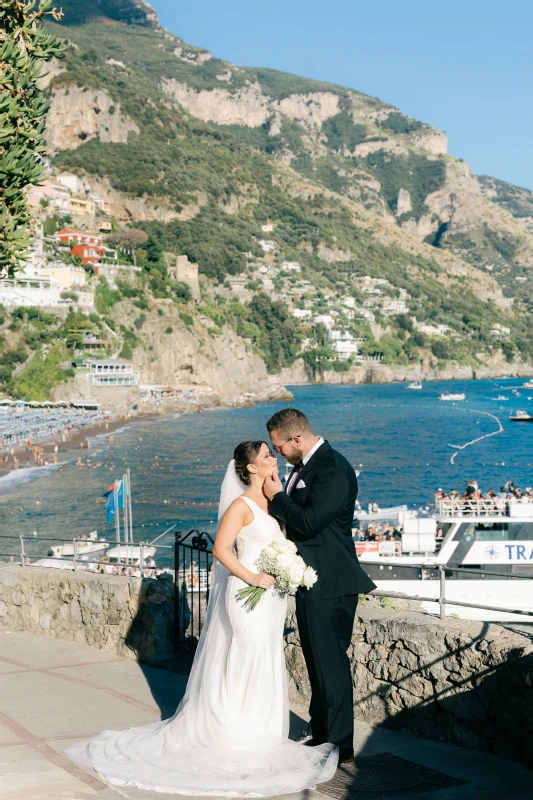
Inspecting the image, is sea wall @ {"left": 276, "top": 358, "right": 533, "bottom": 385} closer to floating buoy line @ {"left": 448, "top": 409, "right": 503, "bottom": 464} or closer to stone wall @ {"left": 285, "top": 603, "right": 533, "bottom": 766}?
floating buoy line @ {"left": 448, "top": 409, "right": 503, "bottom": 464}

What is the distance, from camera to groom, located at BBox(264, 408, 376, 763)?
500 cm

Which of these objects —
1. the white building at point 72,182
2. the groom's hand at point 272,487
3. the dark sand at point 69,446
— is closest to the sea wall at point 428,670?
the groom's hand at point 272,487

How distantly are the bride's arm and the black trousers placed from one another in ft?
0.85

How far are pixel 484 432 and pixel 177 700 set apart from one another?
9759cm

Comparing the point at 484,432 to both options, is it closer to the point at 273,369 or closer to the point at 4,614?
the point at 273,369

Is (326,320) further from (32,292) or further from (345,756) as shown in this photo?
(345,756)

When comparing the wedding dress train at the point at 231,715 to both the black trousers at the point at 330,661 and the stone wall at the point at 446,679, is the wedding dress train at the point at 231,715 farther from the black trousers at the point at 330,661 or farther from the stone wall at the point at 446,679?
the stone wall at the point at 446,679

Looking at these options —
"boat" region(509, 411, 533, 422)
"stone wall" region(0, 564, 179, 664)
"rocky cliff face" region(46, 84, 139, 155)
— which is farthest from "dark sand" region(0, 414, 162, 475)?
"rocky cliff face" region(46, 84, 139, 155)

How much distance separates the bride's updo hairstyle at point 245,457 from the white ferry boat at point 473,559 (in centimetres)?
1755

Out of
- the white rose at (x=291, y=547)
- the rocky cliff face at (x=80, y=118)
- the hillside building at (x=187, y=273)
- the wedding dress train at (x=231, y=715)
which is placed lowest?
the wedding dress train at (x=231, y=715)

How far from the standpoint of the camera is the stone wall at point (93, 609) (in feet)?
24.8

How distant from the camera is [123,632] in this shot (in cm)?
779

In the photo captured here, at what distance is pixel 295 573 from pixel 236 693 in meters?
0.86

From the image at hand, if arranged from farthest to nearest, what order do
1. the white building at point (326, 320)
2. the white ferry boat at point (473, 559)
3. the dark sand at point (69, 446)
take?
the white building at point (326, 320)
the dark sand at point (69, 446)
the white ferry boat at point (473, 559)
